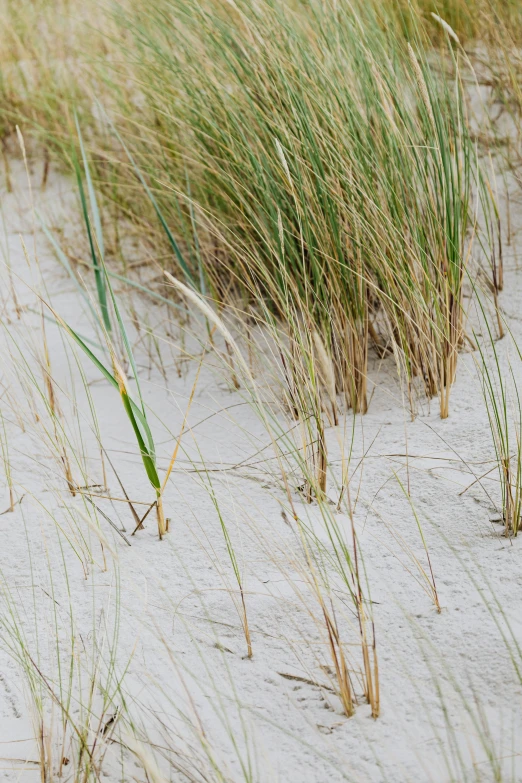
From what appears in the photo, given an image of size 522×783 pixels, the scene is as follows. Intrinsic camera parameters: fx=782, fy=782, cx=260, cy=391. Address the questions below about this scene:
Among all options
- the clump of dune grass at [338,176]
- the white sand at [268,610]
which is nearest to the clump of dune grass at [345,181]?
the clump of dune grass at [338,176]

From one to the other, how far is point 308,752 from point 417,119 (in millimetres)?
1409

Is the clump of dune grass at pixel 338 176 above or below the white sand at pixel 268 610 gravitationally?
above

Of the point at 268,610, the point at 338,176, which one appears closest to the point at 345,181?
the point at 338,176

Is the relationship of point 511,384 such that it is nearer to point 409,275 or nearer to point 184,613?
point 409,275

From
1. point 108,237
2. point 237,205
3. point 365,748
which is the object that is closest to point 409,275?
point 237,205

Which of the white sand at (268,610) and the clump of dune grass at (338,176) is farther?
the clump of dune grass at (338,176)

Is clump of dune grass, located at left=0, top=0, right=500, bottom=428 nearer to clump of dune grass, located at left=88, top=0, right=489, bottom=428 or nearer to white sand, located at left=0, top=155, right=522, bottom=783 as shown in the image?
clump of dune grass, located at left=88, top=0, right=489, bottom=428

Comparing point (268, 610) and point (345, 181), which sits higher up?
point (345, 181)

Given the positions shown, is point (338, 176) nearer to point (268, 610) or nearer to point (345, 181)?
point (345, 181)

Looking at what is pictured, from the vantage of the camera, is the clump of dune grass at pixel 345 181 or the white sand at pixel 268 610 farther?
the clump of dune grass at pixel 345 181

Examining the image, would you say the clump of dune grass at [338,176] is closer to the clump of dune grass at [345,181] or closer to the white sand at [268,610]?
the clump of dune grass at [345,181]

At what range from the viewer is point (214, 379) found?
2064 mm

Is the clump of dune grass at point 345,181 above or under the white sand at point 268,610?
above

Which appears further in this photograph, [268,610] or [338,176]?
[338,176]
